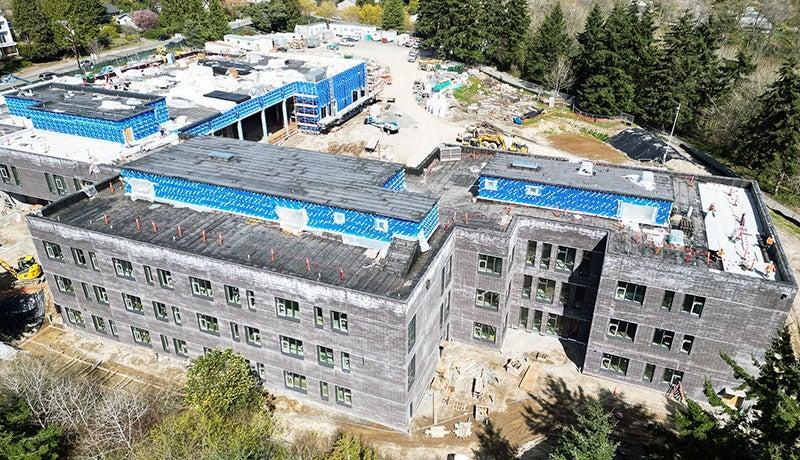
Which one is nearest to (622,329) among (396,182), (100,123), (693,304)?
(693,304)

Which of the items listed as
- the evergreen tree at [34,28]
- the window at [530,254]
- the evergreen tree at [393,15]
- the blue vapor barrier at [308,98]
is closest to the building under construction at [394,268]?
the window at [530,254]

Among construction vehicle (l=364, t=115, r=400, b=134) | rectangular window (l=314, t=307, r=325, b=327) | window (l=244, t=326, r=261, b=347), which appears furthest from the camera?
construction vehicle (l=364, t=115, r=400, b=134)

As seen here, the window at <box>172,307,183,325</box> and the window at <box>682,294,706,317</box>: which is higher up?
the window at <box>682,294,706,317</box>

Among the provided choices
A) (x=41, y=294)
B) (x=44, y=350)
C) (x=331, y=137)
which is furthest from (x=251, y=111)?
(x=44, y=350)

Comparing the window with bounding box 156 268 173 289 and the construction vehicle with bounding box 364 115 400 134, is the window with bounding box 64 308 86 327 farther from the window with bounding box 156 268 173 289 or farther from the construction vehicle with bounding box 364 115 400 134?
the construction vehicle with bounding box 364 115 400 134

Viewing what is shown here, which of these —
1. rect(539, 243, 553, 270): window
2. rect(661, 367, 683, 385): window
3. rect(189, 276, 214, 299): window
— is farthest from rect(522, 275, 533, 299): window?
rect(189, 276, 214, 299): window

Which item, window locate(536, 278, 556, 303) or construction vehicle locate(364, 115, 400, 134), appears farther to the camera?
construction vehicle locate(364, 115, 400, 134)

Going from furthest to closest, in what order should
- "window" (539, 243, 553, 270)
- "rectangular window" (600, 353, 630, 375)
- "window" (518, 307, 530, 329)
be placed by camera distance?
1. "window" (518, 307, 530, 329)
2. "window" (539, 243, 553, 270)
3. "rectangular window" (600, 353, 630, 375)

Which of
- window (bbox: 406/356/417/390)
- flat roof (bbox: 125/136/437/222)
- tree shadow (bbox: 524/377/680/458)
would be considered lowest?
tree shadow (bbox: 524/377/680/458)
